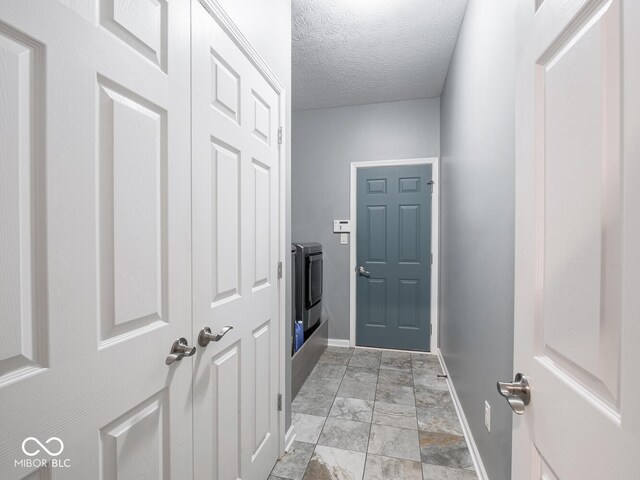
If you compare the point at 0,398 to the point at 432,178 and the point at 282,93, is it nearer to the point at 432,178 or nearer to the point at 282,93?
the point at 282,93

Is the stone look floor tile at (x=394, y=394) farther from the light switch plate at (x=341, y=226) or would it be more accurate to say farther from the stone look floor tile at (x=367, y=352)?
the light switch plate at (x=341, y=226)

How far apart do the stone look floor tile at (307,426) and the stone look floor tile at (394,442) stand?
13.2 inches

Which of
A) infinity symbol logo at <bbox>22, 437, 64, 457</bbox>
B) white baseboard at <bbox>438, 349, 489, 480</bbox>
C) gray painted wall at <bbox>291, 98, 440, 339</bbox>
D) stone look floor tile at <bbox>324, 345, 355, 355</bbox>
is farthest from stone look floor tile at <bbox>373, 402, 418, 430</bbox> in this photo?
infinity symbol logo at <bbox>22, 437, 64, 457</bbox>

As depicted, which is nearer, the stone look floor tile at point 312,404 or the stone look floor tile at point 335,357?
the stone look floor tile at point 312,404

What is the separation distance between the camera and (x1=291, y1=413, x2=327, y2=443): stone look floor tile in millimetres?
2016

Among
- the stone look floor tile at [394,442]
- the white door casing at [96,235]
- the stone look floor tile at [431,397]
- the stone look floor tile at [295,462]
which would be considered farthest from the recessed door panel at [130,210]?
the stone look floor tile at [431,397]

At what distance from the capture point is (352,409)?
2355mm

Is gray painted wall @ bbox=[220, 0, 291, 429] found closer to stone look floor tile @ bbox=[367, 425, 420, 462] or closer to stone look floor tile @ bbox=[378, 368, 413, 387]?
stone look floor tile @ bbox=[367, 425, 420, 462]

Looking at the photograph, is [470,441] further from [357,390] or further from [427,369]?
[427,369]

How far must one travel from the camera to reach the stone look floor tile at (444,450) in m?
1.80

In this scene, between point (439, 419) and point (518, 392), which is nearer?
point (518, 392)

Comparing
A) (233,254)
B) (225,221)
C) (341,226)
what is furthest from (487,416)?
(341,226)

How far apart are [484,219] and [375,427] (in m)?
1.49

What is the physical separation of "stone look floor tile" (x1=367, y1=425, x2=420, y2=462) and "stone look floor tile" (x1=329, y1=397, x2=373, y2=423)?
0.14m
